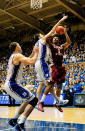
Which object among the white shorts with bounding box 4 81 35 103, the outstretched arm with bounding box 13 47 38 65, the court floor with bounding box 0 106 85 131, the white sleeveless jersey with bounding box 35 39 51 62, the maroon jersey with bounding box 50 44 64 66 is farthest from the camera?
the maroon jersey with bounding box 50 44 64 66

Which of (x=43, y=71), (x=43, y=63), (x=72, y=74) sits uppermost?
(x=43, y=63)

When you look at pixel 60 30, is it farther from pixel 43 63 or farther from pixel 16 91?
pixel 16 91

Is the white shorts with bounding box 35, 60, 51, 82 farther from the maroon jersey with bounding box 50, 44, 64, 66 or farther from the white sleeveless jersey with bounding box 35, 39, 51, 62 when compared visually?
the maroon jersey with bounding box 50, 44, 64, 66

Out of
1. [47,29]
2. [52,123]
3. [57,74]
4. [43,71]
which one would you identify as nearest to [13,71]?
[43,71]

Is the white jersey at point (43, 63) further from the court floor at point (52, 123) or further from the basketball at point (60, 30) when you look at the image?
the court floor at point (52, 123)

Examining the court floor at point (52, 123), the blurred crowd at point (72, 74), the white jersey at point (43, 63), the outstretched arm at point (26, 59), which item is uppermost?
the outstretched arm at point (26, 59)

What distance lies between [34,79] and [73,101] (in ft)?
15.4

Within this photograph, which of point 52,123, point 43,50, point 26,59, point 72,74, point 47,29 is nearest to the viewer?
point 26,59

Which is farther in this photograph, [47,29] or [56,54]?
[47,29]

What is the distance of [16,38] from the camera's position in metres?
22.7

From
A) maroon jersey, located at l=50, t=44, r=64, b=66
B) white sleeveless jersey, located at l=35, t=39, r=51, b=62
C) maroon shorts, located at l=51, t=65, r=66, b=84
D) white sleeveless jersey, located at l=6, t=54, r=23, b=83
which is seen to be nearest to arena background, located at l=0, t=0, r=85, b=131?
maroon jersey, located at l=50, t=44, r=64, b=66

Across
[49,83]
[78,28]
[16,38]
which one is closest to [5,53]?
[16,38]

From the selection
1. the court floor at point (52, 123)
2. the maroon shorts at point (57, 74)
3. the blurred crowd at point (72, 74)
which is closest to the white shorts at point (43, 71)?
the maroon shorts at point (57, 74)

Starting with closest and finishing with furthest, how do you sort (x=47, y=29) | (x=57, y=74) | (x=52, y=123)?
(x=57, y=74), (x=52, y=123), (x=47, y=29)
